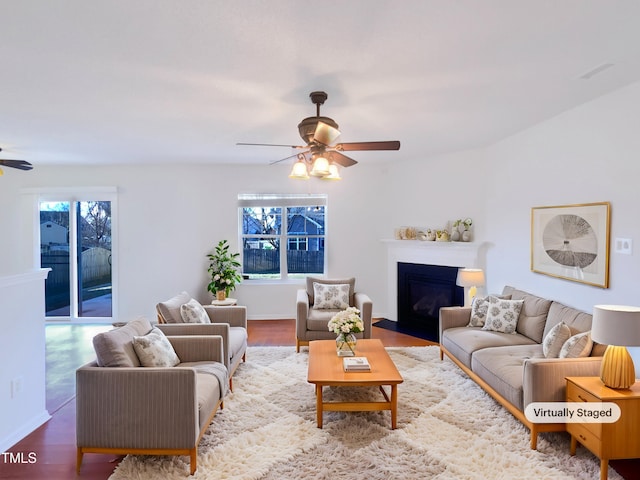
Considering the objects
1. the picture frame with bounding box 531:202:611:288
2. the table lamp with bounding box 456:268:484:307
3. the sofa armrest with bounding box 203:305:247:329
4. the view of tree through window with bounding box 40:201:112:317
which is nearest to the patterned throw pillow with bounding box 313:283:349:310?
the sofa armrest with bounding box 203:305:247:329

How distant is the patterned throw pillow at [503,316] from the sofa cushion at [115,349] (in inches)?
135

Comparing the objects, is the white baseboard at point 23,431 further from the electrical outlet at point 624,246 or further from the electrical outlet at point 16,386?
the electrical outlet at point 624,246

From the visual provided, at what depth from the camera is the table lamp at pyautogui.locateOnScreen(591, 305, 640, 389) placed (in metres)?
2.36

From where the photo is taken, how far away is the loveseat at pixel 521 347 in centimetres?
270

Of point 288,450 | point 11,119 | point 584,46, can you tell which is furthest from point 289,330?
point 584,46

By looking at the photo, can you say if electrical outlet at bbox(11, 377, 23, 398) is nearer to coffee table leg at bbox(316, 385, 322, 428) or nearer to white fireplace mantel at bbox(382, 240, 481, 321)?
coffee table leg at bbox(316, 385, 322, 428)

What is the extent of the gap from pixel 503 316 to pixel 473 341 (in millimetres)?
543

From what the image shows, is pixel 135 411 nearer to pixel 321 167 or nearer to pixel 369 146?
pixel 321 167

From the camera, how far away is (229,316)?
14.6 feet

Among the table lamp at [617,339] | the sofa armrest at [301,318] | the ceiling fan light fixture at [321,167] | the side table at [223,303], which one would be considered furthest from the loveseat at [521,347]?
the side table at [223,303]

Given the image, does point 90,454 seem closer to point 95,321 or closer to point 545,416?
point 545,416

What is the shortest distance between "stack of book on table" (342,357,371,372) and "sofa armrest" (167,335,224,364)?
3.65 ft

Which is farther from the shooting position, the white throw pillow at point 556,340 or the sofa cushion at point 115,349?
the white throw pillow at point 556,340

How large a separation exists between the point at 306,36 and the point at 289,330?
449 cm
